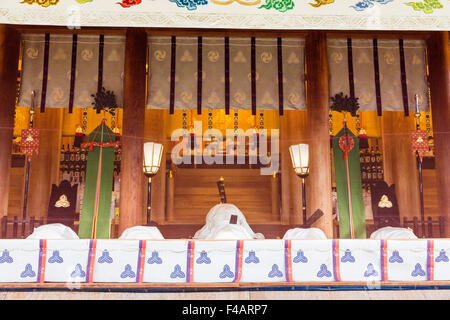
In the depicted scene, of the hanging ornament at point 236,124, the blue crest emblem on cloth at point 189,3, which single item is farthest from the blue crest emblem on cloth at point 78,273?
the hanging ornament at point 236,124

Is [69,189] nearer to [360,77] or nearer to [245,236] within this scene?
[245,236]

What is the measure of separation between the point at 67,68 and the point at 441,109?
564 cm

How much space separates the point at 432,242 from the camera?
171 inches

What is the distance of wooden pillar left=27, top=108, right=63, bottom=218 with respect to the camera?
27.1ft

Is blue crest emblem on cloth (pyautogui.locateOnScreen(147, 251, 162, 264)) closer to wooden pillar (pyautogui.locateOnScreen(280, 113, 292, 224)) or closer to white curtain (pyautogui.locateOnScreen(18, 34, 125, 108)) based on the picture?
white curtain (pyautogui.locateOnScreen(18, 34, 125, 108))

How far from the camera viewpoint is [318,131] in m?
6.21

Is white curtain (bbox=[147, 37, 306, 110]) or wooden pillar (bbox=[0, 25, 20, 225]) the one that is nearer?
wooden pillar (bbox=[0, 25, 20, 225])

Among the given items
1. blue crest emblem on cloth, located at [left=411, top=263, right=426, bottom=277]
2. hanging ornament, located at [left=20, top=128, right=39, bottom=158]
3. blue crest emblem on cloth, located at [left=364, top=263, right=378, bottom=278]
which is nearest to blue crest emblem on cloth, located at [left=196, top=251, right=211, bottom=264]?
blue crest emblem on cloth, located at [left=364, top=263, right=378, bottom=278]

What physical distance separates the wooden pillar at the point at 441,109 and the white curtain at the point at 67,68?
4.73 meters

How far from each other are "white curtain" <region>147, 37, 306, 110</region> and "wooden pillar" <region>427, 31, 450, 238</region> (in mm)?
1952

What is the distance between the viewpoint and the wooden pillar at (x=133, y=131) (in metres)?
5.98

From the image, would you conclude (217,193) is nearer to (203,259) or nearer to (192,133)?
(192,133)

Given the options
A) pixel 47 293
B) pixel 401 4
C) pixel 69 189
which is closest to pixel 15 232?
pixel 69 189

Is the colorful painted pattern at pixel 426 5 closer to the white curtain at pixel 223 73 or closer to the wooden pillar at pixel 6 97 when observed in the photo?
the white curtain at pixel 223 73
